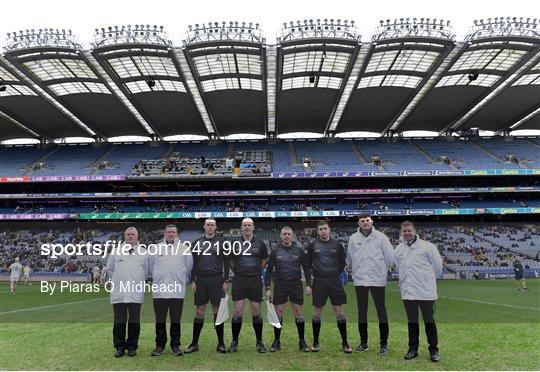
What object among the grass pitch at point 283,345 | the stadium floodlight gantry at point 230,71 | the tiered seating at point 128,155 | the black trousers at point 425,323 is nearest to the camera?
the grass pitch at point 283,345

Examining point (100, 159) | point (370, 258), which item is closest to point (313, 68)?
→ point (100, 159)

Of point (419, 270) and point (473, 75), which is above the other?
point (473, 75)

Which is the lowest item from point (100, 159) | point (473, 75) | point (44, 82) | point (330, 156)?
point (100, 159)

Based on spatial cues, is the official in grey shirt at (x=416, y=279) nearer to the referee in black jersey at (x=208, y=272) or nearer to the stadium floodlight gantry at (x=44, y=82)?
the referee in black jersey at (x=208, y=272)

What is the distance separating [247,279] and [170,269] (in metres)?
1.29

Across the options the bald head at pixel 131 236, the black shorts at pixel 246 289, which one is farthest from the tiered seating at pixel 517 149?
the bald head at pixel 131 236

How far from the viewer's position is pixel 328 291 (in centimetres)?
700

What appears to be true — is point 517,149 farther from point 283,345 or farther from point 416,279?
point 283,345

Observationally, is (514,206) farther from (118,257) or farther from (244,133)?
(118,257)

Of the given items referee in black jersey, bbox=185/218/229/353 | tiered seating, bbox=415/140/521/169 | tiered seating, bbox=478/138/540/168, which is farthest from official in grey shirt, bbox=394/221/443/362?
tiered seating, bbox=478/138/540/168

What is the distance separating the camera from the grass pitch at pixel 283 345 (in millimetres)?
6066

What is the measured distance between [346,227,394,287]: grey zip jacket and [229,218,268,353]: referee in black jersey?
63.2 inches

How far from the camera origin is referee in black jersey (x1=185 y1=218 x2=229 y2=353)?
22.7 ft

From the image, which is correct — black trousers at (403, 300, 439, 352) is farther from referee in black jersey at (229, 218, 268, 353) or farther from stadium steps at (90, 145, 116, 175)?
stadium steps at (90, 145, 116, 175)
